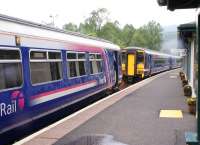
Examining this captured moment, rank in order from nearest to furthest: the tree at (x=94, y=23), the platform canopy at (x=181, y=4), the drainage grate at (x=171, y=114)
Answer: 1. the platform canopy at (x=181, y=4)
2. the drainage grate at (x=171, y=114)
3. the tree at (x=94, y=23)

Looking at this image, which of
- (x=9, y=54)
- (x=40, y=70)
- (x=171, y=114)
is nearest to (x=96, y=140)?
(x=9, y=54)

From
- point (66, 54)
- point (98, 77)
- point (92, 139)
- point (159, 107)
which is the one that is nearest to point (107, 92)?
point (98, 77)

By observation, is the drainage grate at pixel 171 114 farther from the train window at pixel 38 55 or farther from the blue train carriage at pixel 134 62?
the blue train carriage at pixel 134 62

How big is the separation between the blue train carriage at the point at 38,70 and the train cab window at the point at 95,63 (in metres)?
0.27

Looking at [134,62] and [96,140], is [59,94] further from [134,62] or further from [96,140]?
[134,62]

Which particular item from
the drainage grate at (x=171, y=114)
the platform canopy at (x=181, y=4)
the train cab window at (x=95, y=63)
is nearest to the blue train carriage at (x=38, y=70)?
the train cab window at (x=95, y=63)

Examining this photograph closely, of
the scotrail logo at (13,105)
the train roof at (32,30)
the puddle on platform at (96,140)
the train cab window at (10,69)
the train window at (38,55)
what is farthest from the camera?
the train window at (38,55)

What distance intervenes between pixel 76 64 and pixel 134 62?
950 inches

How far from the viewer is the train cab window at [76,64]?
1435cm

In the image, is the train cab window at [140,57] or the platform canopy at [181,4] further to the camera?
the train cab window at [140,57]

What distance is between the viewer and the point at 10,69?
938cm

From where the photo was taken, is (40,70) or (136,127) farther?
(40,70)

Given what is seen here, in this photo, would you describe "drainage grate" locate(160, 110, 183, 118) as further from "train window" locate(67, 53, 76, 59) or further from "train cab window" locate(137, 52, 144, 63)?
"train cab window" locate(137, 52, 144, 63)

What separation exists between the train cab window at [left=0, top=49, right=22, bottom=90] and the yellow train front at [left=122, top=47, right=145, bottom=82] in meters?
29.7
